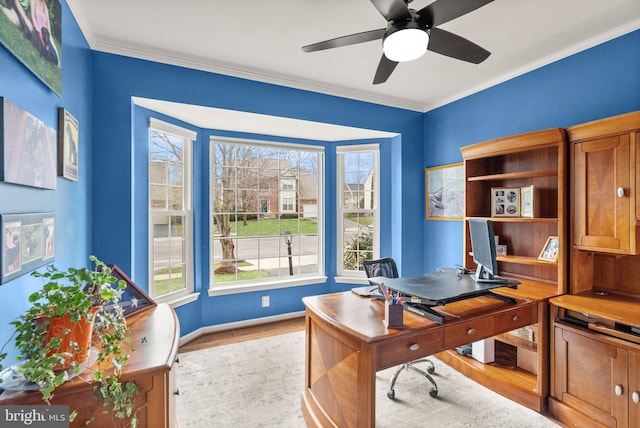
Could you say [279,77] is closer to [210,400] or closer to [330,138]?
[330,138]

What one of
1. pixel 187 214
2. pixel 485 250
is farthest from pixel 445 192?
pixel 187 214

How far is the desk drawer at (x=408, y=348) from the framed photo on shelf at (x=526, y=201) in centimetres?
151

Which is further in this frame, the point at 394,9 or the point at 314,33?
the point at 314,33

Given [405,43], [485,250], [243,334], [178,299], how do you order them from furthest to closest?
[243,334] < [178,299] < [485,250] < [405,43]

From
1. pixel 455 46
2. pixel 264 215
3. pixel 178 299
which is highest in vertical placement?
pixel 455 46

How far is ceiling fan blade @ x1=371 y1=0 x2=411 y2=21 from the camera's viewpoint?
4.77 ft

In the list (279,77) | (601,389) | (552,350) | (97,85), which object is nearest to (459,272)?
(552,350)

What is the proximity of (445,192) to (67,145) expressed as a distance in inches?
132

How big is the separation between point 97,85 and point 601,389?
3.98 meters

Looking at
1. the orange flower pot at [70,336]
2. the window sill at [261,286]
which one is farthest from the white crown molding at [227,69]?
the window sill at [261,286]

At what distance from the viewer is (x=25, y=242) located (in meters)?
1.28

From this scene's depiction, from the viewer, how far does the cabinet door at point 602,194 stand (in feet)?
6.27

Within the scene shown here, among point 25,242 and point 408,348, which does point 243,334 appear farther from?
point 25,242

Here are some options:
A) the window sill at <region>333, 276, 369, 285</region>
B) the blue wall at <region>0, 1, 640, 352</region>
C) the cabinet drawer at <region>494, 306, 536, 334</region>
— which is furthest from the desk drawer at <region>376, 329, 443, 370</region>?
the window sill at <region>333, 276, 369, 285</region>
